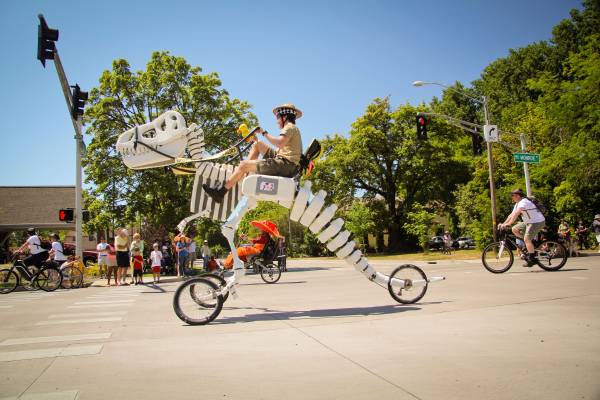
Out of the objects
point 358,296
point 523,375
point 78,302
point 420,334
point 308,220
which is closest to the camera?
point 523,375

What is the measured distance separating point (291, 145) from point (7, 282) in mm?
11896

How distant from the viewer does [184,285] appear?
20.0 ft

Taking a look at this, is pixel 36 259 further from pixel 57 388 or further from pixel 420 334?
pixel 420 334

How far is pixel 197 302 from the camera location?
6.35m

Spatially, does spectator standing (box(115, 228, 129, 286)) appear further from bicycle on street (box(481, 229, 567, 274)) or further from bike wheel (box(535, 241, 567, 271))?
bike wheel (box(535, 241, 567, 271))

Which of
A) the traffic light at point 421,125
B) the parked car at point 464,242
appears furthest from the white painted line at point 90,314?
the parked car at point 464,242

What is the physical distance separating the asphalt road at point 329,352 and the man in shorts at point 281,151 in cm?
229

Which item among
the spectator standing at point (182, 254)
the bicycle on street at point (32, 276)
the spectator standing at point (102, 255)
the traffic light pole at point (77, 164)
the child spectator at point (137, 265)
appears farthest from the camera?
the spectator standing at point (102, 255)

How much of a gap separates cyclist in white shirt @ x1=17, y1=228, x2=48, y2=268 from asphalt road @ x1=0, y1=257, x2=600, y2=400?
6.46 meters

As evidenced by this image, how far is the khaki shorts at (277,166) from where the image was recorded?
22.4ft

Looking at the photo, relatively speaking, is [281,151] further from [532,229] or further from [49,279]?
[49,279]

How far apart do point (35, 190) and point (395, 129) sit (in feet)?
130

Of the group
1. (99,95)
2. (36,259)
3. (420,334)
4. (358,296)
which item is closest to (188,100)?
(99,95)

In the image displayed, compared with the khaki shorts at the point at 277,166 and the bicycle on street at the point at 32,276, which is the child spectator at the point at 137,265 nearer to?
the bicycle on street at the point at 32,276
